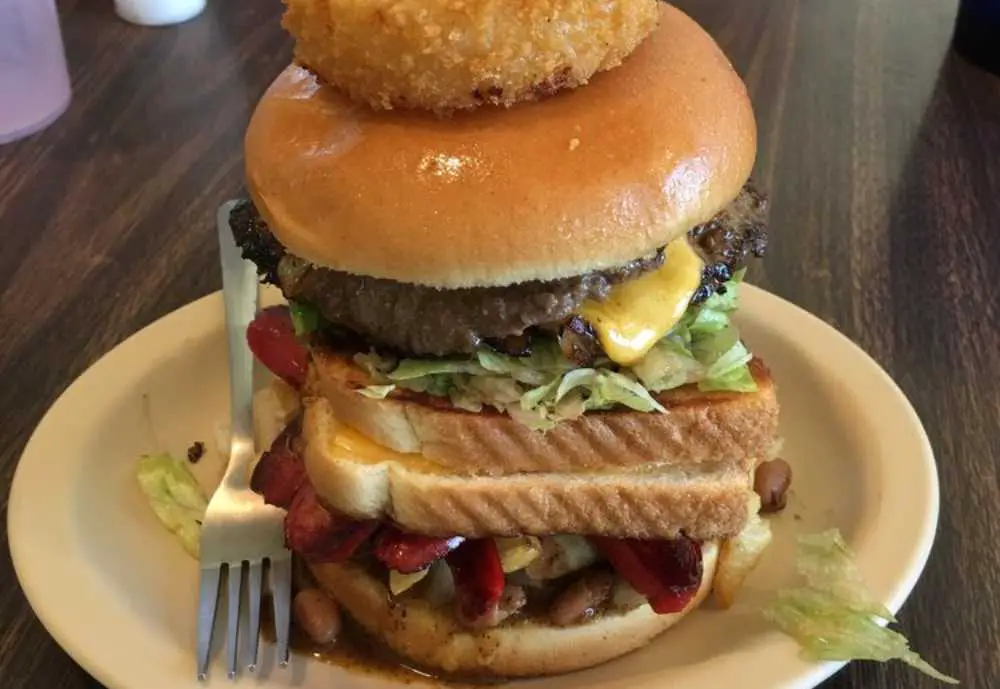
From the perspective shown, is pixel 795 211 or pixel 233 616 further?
pixel 795 211

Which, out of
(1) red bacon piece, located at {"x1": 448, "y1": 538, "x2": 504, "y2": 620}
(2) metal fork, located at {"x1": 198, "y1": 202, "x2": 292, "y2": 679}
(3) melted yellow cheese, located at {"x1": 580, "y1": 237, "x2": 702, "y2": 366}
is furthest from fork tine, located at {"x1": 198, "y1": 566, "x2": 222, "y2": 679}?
(3) melted yellow cheese, located at {"x1": 580, "y1": 237, "x2": 702, "y2": 366}

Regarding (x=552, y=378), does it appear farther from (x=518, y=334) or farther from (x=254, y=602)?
(x=254, y=602)

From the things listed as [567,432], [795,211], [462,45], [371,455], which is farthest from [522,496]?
[795,211]

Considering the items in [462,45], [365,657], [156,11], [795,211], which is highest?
[462,45]

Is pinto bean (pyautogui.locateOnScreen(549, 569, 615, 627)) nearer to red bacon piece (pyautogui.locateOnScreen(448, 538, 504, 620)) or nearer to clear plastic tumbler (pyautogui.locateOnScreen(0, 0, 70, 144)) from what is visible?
red bacon piece (pyautogui.locateOnScreen(448, 538, 504, 620))

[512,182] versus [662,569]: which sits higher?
[512,182]

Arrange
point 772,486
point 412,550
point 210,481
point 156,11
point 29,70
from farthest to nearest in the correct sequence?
point 156,11 → point 29,70 → point 210,481 → point 772,486 → point 412,550
